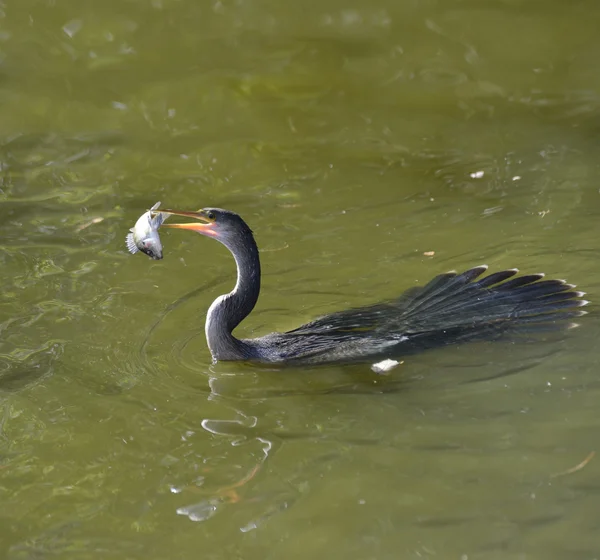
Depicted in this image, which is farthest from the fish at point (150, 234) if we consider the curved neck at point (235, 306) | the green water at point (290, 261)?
the green water at point (290, 261)

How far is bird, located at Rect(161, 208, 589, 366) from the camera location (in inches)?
279

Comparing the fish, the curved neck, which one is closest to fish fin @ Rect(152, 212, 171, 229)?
the fish

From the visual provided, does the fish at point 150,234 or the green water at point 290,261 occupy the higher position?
the fish at point 150,234

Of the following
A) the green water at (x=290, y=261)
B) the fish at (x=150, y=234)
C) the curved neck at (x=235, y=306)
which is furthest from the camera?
the curved neck at (x=235, y=306)

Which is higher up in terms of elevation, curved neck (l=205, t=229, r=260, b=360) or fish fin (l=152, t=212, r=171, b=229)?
fish fin (l=152, t=212, r=171, b=229)

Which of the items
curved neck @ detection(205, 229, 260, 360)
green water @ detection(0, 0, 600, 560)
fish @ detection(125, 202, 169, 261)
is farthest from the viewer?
curved neck @ detection(205, 229, 260, 360)

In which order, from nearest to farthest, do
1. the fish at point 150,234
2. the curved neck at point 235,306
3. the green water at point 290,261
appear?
the green water at point 290,261 → the fish at point 150,234 → the curved neck at point 235,306

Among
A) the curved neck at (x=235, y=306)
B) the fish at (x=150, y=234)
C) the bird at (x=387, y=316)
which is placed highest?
the fish at (x=150, y=234)

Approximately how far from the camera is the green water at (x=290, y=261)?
215 inches

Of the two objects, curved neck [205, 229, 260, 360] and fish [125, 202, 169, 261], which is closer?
fish [125, 202, 169, 261]

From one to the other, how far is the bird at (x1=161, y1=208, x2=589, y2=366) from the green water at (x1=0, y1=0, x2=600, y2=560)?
0.57 ft

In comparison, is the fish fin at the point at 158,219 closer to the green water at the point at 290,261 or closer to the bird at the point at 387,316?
the bird at the point at 387,316

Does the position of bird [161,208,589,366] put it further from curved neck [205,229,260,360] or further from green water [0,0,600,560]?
green water [0,0,600,560]

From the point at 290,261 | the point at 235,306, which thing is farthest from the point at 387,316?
the point at 290,261
